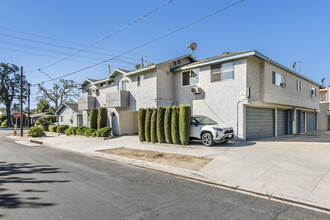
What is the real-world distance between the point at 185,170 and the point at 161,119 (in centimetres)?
618

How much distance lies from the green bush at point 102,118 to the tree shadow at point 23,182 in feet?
35.1

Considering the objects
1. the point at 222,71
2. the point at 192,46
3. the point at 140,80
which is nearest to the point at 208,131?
the point at 222,71

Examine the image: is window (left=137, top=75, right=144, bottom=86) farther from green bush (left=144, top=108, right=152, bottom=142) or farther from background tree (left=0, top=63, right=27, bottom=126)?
background tree (left=0, top=63, right=27, bottom=126)

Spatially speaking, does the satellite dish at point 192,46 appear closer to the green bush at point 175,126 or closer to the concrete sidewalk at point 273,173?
the green bush at point 175,126

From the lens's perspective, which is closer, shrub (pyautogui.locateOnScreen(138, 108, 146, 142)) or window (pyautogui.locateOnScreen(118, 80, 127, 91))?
shrub (pyautogui.locateOnScreen(138, 108, 146, 142))

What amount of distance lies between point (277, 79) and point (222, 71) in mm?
4892

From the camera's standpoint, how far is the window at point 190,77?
1479 centimetres

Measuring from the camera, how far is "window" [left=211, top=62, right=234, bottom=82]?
42.1 ft

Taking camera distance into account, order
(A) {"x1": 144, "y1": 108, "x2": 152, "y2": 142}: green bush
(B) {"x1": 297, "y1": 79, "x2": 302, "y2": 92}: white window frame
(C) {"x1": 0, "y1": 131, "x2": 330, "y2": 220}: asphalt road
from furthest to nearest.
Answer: (B) {"x1": 297, "y1": 79, "x2": 302, "y2": 92}: white window frame
(A) {"x1": 144, "y1": 108, "x2": 152, "y2": 142}: green bush
(C) {"x1": 0, "y1": 131, "x2": 330, "y2": 220}: asphalt road

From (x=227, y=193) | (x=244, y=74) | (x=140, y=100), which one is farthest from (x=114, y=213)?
(x=140, y=100)

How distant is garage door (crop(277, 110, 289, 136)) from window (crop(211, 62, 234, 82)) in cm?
690

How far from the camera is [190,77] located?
15.3 m

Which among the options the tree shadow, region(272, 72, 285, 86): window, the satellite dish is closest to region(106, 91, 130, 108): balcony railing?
the satellite dish

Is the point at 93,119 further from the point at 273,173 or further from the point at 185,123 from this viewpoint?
the point at 273,173
